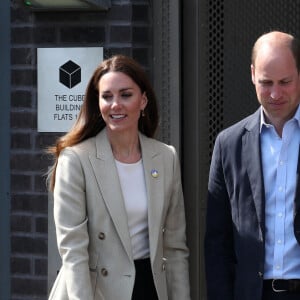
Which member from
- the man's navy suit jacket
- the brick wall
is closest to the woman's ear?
the man's navy suit jacket

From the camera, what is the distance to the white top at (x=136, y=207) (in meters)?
3.31

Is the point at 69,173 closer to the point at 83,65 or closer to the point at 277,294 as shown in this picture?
the point at 277,294

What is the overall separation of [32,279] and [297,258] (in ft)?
7.47

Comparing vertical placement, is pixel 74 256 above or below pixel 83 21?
below

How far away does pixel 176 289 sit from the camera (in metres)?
3.47

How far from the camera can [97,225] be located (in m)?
3.28

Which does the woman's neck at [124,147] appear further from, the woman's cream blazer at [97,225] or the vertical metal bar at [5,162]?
the vertical metal bar at [5,162]

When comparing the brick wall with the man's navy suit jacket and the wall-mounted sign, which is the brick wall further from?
the man's navy suit jacket

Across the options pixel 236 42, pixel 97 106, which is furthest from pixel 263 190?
pixel 236 42

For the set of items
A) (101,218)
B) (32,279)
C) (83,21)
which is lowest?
(32,279)

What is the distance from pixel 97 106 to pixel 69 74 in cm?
122

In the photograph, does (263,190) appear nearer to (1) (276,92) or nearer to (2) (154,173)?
(1) (276,92)

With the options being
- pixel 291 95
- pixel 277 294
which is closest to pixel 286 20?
pixel 291 95

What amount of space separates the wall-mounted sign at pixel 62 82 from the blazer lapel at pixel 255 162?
65.7 inches
